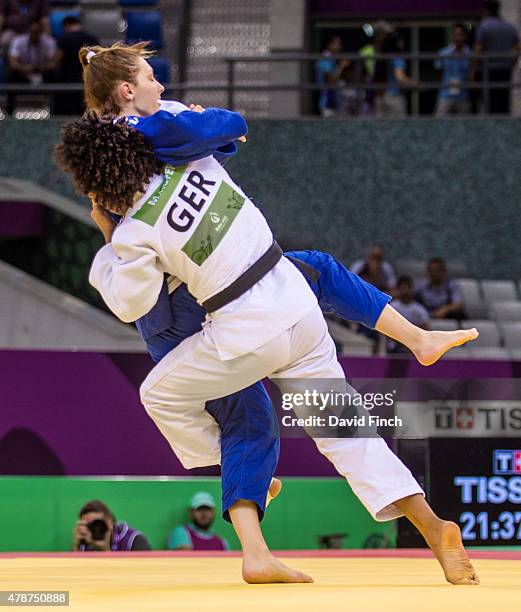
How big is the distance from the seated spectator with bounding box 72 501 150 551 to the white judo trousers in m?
3.42

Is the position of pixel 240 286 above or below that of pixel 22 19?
above

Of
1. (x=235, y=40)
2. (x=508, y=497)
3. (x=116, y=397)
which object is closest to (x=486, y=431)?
(x=508, y=497)

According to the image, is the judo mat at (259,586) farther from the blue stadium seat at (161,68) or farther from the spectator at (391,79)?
the blue stadium seat at (161,68)

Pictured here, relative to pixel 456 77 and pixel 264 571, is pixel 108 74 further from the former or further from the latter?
pixel 456 77

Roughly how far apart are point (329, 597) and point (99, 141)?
1.38m

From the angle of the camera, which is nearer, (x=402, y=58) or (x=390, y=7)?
(x=402, y=58)

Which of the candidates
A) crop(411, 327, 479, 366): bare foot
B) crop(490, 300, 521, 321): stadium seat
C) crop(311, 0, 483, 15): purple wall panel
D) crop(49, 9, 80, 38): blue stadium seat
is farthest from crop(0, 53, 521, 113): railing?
crop(411, 327, 479, 366): bare foot

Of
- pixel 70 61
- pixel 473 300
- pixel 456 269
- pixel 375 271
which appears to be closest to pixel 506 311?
pixel 473 300

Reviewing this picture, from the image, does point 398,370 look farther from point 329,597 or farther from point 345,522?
point 329,597

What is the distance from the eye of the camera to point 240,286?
3588 mm

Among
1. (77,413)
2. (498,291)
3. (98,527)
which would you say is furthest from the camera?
(498,291)

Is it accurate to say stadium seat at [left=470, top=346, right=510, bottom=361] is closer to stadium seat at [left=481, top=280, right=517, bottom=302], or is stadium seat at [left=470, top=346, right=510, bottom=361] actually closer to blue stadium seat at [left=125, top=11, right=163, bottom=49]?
stadium seat at [left=481, top=280, right=517, bottom=302]

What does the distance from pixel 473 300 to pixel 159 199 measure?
8022 millimetres

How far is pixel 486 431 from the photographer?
612cm
